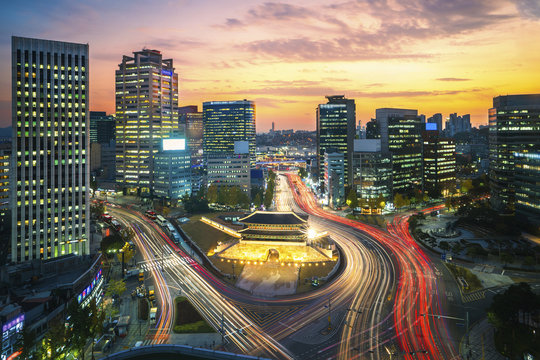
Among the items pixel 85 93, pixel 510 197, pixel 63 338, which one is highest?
pixel 85 93

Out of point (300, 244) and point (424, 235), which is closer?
point (300, 244)

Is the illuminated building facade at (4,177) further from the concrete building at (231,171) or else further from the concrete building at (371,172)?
the concrete building at (371,172)

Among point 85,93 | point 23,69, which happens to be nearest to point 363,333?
point 85,93

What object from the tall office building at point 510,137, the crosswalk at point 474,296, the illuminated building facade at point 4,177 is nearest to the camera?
the crosswalk at point 474,296

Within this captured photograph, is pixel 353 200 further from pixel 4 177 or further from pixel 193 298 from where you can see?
pixel 4 177

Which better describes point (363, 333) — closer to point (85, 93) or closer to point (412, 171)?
point (85, 93)

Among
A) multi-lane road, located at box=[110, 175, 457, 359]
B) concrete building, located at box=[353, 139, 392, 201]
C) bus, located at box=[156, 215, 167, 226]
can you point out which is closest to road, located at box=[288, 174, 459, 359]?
multi-lane road, located at box=[110, 175, 457, 359]

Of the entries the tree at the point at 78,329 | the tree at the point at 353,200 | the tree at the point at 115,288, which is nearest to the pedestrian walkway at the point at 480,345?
the tree at the point at 78,329
